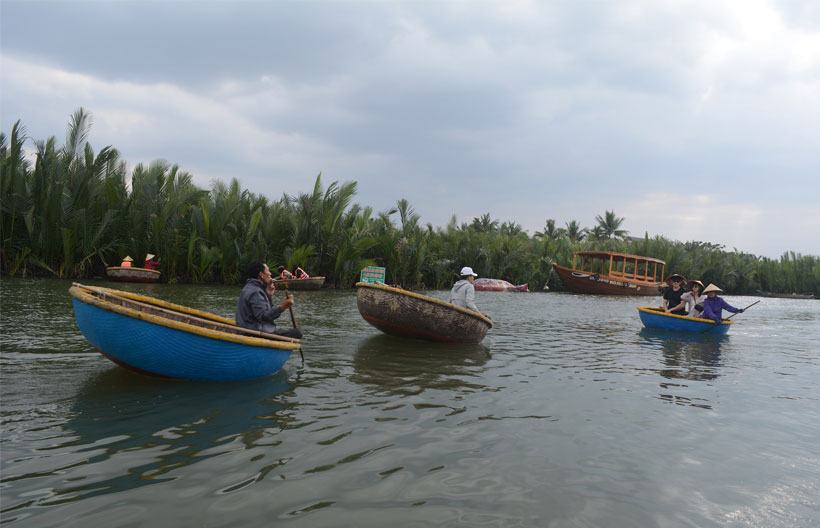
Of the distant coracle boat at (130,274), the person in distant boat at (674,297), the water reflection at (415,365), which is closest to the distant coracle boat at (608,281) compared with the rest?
the person in distant boat at (674,297)

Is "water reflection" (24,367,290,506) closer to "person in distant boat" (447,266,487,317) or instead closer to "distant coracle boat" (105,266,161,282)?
"person in distant boat" (447,266,487,317)

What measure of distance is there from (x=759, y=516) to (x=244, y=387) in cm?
489

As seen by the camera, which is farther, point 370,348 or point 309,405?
point 370,348

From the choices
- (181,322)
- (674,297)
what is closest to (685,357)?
(674,297)

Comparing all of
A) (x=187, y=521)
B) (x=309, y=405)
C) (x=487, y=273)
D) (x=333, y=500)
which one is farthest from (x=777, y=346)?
(x=487, y=273)

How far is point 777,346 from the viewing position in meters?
11.2

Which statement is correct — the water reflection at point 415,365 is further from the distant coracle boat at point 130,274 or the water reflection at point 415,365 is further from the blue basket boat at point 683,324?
the distant coracle boat at point 130,274

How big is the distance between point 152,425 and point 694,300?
41.2 feet

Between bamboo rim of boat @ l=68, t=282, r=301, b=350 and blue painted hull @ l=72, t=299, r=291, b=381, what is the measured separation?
6cm

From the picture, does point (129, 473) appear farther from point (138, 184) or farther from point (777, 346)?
point (138, 184)

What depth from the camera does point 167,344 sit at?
17.7 feet

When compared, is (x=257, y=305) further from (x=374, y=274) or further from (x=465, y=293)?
(x=374, y=274)

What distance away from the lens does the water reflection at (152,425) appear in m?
3.51

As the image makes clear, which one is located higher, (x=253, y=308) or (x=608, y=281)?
(x=608, y=281)
